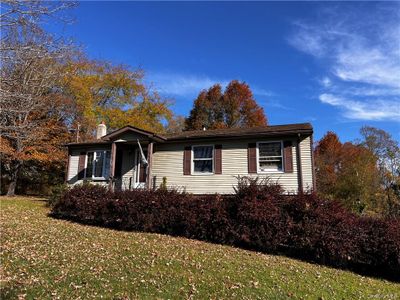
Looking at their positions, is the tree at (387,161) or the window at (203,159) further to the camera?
the tree at (387,161)

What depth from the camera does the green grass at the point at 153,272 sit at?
20.1 feet

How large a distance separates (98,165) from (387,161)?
2675 centimetres

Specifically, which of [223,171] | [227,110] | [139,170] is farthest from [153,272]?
[227,110]

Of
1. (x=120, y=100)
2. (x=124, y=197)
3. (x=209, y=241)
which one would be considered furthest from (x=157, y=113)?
(x=209, y=241)

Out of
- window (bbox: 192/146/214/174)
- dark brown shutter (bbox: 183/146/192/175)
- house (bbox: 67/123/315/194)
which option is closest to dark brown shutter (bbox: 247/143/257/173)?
house (bbox: 67/123/315/194)

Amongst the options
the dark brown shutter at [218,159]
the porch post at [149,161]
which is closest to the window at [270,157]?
the dark brown shutter at [218,159]

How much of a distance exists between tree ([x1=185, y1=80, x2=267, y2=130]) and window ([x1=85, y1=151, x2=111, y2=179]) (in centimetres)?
2130

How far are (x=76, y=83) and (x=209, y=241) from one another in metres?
23.8

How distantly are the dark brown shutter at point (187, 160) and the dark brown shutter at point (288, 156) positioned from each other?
498cm

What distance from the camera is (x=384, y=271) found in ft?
29.7

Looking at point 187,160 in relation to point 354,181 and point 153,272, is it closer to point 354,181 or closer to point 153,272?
point 153,272

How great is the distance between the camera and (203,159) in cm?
1745

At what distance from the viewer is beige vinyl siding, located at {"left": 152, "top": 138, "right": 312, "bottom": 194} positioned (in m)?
15.7

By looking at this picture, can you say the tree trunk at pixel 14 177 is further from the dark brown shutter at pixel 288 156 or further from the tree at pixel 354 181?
the tree at pixel 354 181
